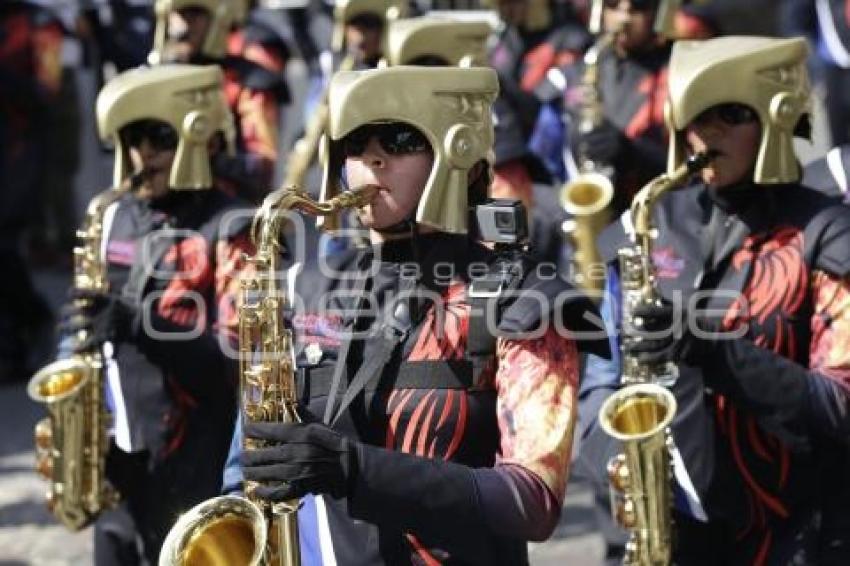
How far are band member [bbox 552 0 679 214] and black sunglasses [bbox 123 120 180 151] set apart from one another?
2.39 metres

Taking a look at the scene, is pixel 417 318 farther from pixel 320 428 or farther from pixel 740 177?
pixel 740 177

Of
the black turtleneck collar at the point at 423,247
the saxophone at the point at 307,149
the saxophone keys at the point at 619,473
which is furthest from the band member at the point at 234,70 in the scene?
the black turtleneck collar at the point at 423,247

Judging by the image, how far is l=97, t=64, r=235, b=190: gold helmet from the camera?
5531 mm

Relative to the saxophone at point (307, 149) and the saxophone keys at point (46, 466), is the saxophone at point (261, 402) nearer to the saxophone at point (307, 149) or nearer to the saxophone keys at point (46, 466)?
the saxophone keys at point (46, 466)

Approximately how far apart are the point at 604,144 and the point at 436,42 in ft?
2.85

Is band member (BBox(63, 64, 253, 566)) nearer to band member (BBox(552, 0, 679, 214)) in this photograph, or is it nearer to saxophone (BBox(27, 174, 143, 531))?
saxophone (BBox(27, 174, 143, 531))

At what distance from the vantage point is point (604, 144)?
7.42 m

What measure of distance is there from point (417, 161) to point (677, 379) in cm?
106

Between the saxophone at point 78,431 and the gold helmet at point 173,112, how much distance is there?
0.37m

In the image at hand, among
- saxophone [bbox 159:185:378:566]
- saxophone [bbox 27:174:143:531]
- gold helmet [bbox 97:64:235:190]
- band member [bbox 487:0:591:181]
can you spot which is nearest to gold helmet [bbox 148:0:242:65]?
band member [bbox 487:0:591:181]

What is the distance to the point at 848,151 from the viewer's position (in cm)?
489

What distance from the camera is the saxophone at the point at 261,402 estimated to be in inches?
132

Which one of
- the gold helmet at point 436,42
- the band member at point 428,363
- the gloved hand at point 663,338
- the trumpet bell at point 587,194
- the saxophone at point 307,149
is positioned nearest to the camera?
the band member at point 428,363

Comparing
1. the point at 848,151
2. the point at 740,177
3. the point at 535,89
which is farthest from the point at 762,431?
the point at 535,89
